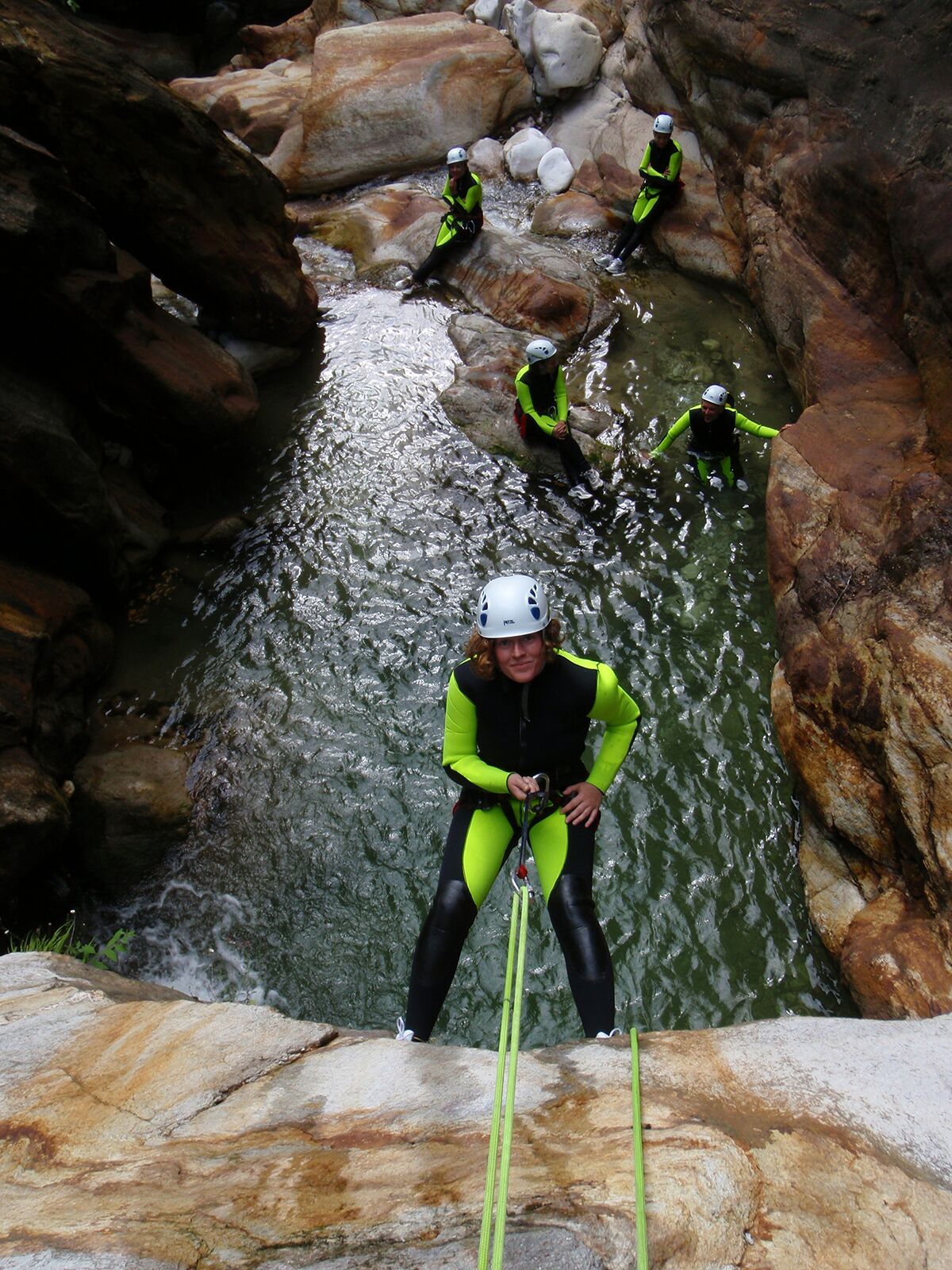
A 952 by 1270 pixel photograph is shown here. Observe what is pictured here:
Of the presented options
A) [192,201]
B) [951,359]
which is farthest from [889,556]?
[192,201]

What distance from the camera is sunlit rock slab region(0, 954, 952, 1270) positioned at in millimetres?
2338

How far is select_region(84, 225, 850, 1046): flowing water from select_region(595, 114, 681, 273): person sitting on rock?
8.96ft

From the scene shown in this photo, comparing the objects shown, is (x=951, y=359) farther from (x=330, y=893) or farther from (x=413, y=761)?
(x=330, y=893)

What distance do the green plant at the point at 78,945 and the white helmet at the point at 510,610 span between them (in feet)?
12.3

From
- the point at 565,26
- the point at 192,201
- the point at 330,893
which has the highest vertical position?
the point at 565,26

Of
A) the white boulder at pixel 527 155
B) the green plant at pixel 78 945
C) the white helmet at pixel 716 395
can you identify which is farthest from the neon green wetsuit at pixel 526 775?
the white boulder at pixel 527 155

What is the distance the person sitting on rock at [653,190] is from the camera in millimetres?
12516

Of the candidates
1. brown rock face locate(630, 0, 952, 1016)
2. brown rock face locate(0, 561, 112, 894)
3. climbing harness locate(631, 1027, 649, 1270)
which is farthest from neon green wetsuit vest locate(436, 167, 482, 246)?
climbing harness locate(631, 1027, 649, 1270)

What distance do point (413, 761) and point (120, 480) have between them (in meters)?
4.78

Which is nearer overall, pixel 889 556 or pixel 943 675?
pixel 943 675

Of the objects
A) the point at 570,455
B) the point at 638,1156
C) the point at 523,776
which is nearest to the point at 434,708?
the point at 523,776

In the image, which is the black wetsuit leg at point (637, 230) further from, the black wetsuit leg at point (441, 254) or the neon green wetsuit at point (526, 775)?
the neon green wetsuit at point (526, 775)

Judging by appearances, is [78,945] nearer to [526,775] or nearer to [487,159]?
[526,775]

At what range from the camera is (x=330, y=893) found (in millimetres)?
6004
